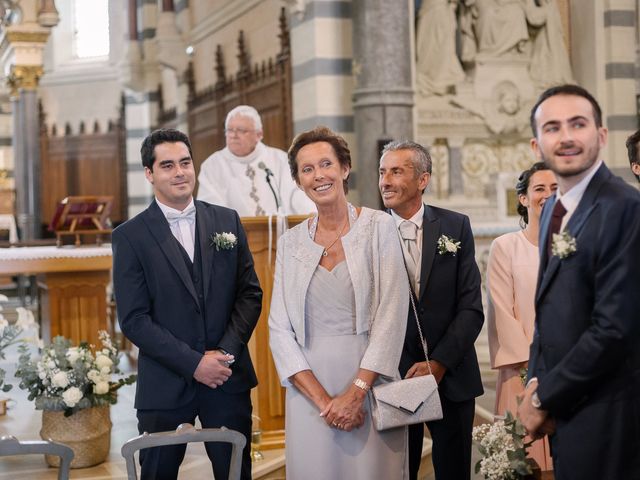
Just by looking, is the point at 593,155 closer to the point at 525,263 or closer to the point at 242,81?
the point at 525,263

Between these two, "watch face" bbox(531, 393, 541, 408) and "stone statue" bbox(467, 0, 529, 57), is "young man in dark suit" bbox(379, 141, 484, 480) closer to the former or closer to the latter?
"watch face" bbox(531, 393, 541, 408)

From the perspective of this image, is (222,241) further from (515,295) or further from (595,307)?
(595,307)

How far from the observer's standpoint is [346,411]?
9.86 ft

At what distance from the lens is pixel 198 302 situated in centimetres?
337

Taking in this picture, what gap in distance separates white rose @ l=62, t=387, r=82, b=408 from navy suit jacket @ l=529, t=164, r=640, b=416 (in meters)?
3.23

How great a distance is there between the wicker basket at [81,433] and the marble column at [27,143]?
1006 centimetres

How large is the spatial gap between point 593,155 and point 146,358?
1.78 meters

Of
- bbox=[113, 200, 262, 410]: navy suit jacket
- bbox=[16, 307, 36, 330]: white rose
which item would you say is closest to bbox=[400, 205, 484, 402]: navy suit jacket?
bbox=[113, 200, 262, 410]: navy suit jacket

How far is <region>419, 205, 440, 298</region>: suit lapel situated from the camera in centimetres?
348

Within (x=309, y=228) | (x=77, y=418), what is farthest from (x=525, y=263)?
(x=77, y=418)

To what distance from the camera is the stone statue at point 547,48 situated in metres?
9.18

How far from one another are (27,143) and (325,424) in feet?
42.1

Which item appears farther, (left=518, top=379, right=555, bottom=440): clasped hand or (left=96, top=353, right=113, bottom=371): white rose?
(left=96, top=353, right=113, bottom=371): white rose

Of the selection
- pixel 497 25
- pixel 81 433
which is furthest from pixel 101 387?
pixel 497 25
